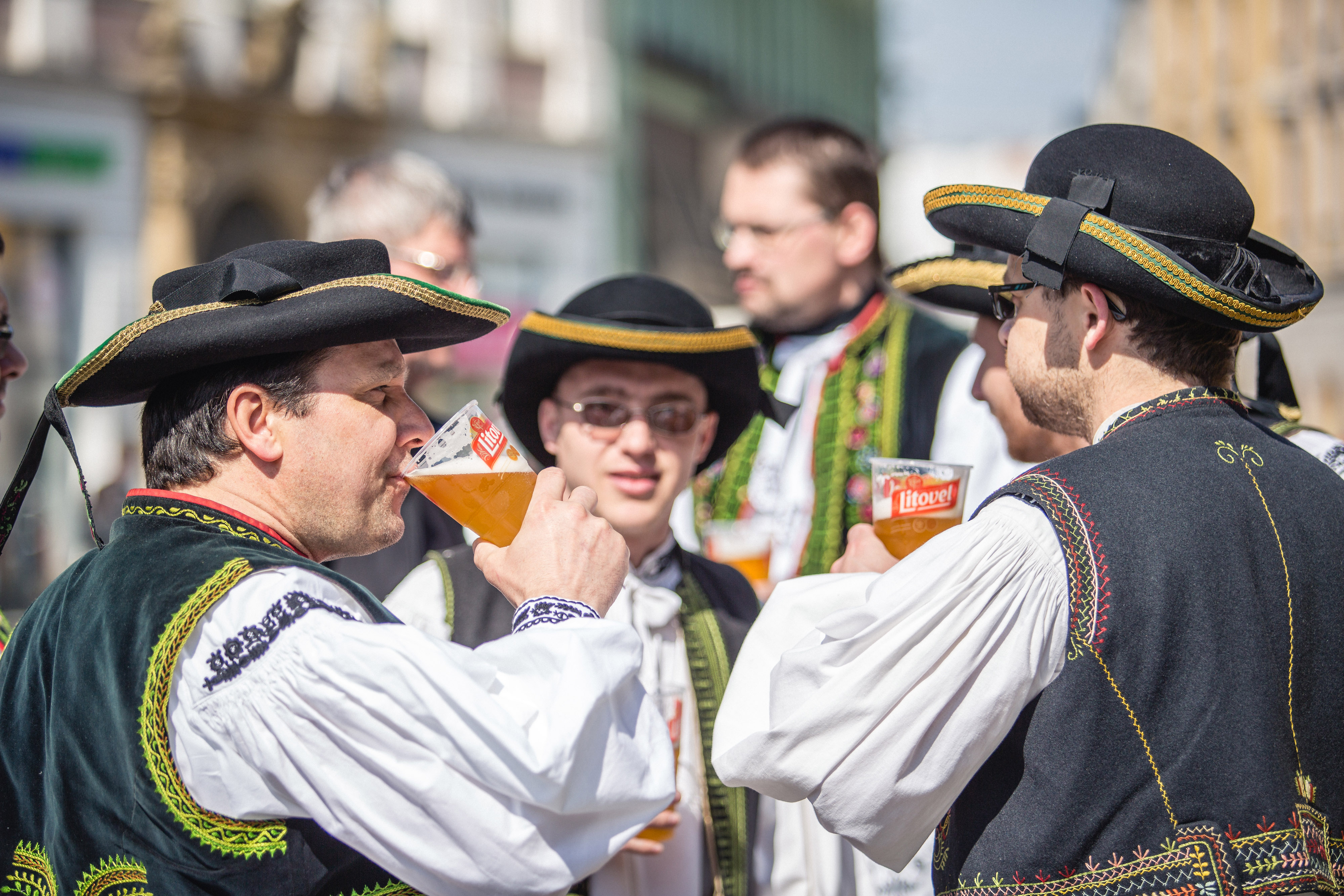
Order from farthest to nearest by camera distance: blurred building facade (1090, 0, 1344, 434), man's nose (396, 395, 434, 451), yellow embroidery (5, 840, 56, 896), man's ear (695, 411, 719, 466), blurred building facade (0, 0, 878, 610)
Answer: blurred building facade (1090, 0, 1344, 434) → blurred building facade (0, 0, 878, 610) → man's ear (695, 411, 719, 466) → man's nose (396, 395, 434, 451) → yellow embroidery (5, 840, 56, 896)

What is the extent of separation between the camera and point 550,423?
305 centimetres

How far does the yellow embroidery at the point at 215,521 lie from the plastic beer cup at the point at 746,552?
1.68 m

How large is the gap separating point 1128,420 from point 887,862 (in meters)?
0.81

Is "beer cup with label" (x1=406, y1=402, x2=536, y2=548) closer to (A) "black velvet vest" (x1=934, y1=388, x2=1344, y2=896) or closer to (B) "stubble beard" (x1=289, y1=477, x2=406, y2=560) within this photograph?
(B) "stubble beard" (x1=289, y1=477, x2=406, y2=560)

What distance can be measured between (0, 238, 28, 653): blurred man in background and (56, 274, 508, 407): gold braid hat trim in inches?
34.0

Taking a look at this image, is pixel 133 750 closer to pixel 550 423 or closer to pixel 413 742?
pixel 413 742

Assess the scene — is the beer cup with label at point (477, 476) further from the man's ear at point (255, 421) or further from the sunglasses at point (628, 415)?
the sunglasses at point (628, 415)

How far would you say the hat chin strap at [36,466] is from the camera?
1.96 meters

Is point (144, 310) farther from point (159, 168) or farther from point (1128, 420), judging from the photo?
point (1128, 420)

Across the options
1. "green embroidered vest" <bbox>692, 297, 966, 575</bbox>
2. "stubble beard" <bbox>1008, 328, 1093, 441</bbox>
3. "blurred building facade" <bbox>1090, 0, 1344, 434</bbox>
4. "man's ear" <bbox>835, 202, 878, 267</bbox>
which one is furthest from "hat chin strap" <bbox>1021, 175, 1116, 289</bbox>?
"blurred building facade" <bbox>1090, 0, 1344, 434</bbox>

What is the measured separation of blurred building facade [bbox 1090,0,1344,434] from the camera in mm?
21734

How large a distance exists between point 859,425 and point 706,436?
1.12 m

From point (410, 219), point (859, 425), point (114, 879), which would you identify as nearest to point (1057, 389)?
point (114, 879)

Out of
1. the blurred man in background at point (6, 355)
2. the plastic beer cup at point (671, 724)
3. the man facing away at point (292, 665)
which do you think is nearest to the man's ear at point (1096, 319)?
the man facing away at point (292, 665)
